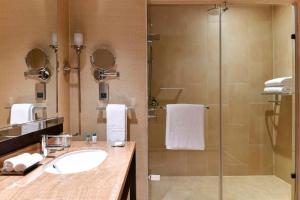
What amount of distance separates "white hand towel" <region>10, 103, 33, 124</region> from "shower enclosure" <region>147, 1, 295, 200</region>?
118 cm

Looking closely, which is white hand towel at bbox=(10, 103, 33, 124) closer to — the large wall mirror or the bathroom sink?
the large wall mirror

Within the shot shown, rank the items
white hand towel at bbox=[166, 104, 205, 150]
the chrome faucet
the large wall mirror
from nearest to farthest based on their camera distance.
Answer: the large wall mirror, the chrome faucet, white hand towel at bbox=[166, 104, 205, 150]

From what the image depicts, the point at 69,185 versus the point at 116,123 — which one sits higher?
the point at 116,123

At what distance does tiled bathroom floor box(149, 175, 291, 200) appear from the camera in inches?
106

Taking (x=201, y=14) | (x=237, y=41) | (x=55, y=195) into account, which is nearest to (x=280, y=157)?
(x=237, y=41)

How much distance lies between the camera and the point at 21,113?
1530 millimetres

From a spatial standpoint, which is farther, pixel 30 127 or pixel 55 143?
pixel 55 143

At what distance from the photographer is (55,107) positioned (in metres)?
2.10

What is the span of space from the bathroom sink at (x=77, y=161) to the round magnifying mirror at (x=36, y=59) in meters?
0.63

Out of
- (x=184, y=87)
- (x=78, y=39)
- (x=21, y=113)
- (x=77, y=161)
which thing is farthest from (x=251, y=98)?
(x=21, y=113)

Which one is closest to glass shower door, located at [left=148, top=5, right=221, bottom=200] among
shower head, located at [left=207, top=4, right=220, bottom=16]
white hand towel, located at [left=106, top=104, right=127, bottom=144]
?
shower head, located at [left=207, top=4, right=220, bottom=16]

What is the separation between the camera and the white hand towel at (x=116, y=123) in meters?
2.23

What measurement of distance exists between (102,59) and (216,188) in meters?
1.80

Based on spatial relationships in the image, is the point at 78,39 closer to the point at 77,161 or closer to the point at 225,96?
the point at 77,161
